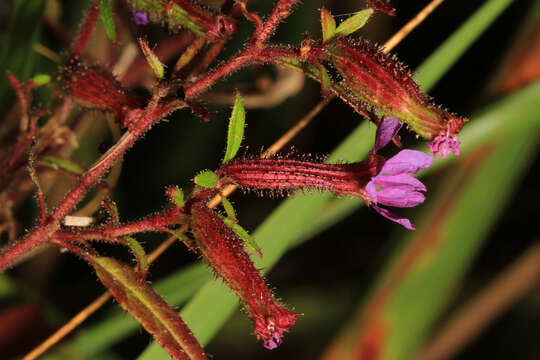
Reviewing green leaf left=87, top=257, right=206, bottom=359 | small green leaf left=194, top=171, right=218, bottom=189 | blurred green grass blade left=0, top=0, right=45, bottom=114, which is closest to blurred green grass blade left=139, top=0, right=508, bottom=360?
green leaf left=87, top=257, right=206, bottom=359

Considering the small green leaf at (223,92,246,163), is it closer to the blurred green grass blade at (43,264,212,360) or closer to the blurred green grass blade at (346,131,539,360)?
the blurred green grass blade at (43,264,212,360)

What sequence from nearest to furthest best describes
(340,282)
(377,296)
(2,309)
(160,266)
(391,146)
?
(2,309), (377,296), (391,146), (160,266), (340,282)

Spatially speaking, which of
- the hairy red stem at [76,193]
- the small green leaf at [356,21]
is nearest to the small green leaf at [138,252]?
the hairy red stem at [76,193]

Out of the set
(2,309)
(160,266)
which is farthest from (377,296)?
(2,309)

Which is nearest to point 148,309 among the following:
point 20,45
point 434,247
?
point 20,45

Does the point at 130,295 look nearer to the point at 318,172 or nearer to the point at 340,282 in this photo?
the point at 318,172

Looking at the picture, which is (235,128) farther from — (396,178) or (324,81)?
(396,178)
